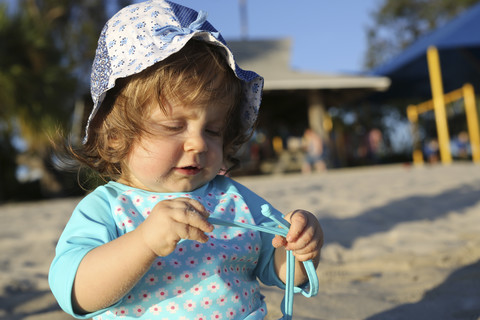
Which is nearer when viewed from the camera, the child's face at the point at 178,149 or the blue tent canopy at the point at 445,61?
the child's face at the point at 178,149

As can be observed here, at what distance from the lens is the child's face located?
1.23 m

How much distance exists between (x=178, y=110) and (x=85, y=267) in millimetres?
452

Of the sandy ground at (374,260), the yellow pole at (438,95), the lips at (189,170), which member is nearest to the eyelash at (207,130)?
the lips at (189,170)

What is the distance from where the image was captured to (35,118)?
32.6 ft

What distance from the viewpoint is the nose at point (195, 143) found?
1.23m

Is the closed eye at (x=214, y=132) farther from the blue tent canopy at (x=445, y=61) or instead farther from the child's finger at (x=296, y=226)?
the blue tent canopy at (x=445, y=61)

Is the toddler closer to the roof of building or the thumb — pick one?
the thumb

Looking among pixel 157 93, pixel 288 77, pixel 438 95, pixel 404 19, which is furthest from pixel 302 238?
pixel 404 19

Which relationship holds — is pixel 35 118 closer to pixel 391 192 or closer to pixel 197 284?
pixel 391 192

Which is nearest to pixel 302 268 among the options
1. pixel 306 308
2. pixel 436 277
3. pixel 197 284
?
pixel 197 284

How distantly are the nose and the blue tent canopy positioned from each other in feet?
31.5

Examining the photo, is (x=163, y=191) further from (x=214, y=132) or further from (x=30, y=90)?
(x=30, y=90)

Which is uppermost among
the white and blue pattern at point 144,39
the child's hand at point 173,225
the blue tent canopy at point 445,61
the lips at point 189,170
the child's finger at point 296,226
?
the blue tent canopy at point 445,61

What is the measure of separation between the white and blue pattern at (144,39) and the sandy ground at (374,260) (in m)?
1.17
